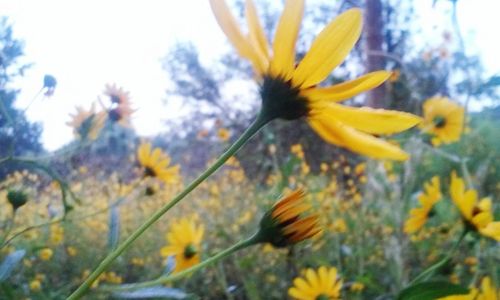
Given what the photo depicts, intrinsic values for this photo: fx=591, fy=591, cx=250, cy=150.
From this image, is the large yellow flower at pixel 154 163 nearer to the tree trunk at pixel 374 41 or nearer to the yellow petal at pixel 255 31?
the yellow petal at pixel 255 31

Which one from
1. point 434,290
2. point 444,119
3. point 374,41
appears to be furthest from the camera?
point 374,41

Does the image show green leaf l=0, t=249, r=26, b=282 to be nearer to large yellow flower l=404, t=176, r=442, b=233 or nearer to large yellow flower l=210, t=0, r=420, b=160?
large yellow flower l=210, t=0, r=420, b=160

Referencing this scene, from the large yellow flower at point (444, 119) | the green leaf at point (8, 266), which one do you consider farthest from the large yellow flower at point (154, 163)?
the green leaf at point (8, 266)

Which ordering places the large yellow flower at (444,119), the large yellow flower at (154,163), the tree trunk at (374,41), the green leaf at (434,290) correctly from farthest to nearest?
the tree trunk at (374,41)
the large yellow flower at (444,119)
the large yellow flower at (154,163)
the green leaf at (434,290)

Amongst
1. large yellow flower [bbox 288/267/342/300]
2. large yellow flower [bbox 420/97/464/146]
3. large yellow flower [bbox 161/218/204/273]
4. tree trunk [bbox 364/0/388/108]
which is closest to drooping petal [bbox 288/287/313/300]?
large yellow flower [bbox 288/267/342/300]

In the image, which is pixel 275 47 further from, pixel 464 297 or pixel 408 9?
pixel 408 9

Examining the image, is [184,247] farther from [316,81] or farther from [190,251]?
[316,81]

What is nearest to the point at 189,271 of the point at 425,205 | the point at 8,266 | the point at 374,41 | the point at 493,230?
the point at 8,266
